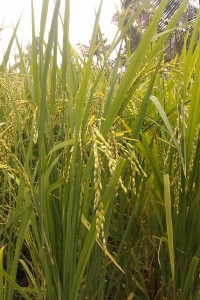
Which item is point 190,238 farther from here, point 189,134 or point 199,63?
point 199,63

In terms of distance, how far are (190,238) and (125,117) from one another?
0.32 meters

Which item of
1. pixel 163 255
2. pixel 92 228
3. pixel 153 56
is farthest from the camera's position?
pixel 163 255

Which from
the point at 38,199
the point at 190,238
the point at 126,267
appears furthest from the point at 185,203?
the point at 38,199

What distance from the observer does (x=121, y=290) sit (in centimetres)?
102

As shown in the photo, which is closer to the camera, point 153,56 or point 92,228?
point 92,228

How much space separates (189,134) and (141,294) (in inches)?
16.7

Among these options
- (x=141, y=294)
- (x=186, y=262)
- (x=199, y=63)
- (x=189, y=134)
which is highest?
(x=199, y=63)

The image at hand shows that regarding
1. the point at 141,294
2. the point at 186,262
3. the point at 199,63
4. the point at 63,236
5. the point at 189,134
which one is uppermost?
the point at 199,63

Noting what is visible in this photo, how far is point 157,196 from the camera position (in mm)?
983

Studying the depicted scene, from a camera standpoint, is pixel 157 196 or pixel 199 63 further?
pixel 157 196

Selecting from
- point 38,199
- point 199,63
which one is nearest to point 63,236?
point 38,199

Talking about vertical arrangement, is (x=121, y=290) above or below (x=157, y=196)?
below

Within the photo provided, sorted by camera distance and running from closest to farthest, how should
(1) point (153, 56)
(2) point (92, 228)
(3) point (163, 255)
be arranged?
1. (2) point (92, 228)
2. (1) point (153, 56)
3. (3) point (163, 255)

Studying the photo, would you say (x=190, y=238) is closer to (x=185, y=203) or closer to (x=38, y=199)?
(x=185, y=203)
